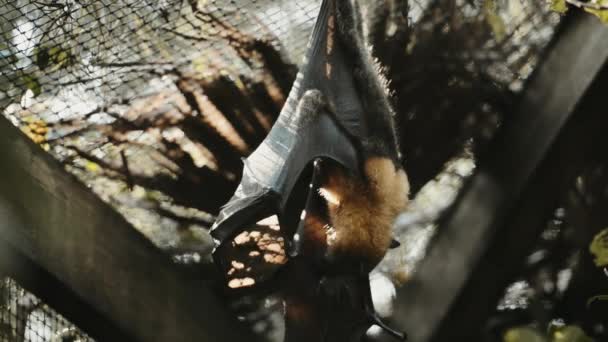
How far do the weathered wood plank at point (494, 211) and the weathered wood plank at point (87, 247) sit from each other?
1.74 ft

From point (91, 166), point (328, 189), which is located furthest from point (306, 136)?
point (91, 166)

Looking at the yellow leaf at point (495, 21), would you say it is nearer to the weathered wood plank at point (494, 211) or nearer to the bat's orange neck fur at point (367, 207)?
the weathered wood plank at point (494, 211)

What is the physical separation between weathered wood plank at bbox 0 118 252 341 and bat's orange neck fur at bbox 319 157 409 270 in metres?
0.55

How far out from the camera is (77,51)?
→ 174cm

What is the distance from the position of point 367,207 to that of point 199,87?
1.74 ft

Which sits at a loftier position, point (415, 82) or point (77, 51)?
point (77, 51)

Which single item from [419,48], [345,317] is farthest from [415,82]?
[345,317]

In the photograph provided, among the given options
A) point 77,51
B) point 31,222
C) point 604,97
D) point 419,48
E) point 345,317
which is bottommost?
point 345,317

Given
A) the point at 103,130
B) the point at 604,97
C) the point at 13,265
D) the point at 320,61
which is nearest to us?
the point at 13,265

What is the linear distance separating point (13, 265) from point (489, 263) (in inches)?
36.7

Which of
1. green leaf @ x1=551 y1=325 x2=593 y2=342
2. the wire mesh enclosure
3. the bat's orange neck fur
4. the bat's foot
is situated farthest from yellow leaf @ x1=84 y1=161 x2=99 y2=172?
green leaf @ x1=551 y1=325 x2=593 y2=342

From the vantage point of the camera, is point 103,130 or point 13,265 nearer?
point 13,265

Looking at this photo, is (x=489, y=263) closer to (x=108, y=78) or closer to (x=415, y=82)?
(x=415, y=82)

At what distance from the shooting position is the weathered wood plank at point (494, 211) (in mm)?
1500
